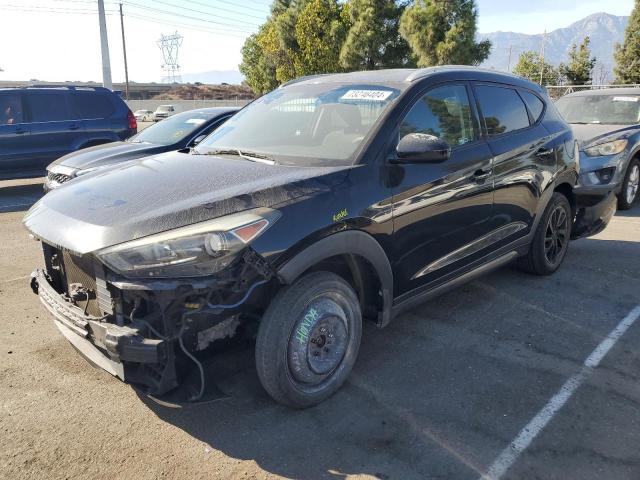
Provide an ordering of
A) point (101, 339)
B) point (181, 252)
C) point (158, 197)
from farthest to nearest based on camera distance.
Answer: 1. point (158, 197)
2. point (101, 339)
3. point (181, 252)

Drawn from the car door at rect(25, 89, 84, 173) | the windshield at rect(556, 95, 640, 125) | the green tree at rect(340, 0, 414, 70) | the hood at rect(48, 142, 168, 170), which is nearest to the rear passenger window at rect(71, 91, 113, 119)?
the car door at rect(25, 89, 84, 173)

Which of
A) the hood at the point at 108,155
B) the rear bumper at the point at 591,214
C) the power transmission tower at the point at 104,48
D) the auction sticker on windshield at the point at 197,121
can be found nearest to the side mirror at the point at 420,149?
the rear bumper at the point at 591,214

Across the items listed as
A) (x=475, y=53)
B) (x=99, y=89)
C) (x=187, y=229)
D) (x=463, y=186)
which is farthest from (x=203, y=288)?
(x=475, y=53)

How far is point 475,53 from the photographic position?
85.9ft

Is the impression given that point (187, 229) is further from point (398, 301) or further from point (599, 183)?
point (599, 183)

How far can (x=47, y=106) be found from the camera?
400 inches

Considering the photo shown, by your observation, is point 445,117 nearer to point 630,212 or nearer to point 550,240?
point 550,240

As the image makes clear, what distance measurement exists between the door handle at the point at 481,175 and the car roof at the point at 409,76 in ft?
2.38

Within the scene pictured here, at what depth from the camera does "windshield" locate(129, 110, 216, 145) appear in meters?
7.77

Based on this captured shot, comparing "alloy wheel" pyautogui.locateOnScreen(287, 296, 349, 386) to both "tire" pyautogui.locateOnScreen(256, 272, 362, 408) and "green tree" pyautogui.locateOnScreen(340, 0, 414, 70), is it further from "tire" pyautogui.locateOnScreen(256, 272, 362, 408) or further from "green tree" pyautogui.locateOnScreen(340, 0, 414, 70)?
"green tree" pyautogui.locateOnScreen(340, 0, 414, 70)

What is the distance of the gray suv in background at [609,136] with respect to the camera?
748 centimetres

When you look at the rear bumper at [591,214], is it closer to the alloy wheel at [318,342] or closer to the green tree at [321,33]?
the alloy wheel at [318,342]

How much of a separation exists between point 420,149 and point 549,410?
168 cm

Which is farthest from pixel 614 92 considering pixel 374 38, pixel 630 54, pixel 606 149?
pixel 630 54
